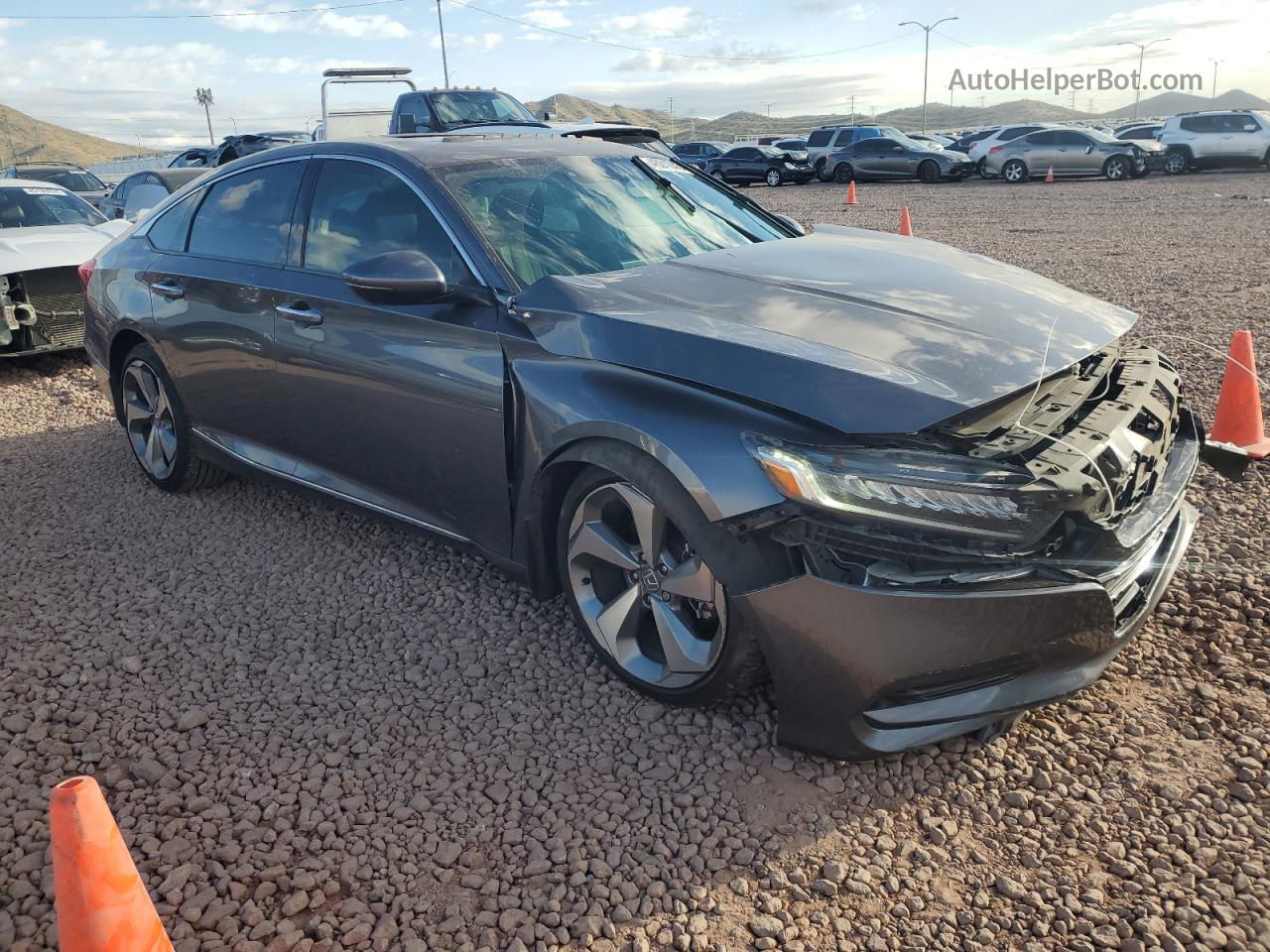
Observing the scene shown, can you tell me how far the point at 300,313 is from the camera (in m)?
3.93

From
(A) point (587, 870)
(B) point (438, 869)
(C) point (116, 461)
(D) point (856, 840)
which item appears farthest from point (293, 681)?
(C) point (116, 461)

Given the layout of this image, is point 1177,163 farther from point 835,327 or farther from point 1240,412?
point 835,327

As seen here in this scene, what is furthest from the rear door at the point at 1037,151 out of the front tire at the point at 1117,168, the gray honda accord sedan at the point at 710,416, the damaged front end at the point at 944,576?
the damaged front end at the point at 944,576

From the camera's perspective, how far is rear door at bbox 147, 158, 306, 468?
4184mm

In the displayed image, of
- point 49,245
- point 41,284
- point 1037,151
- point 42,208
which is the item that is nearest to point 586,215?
point 41,284

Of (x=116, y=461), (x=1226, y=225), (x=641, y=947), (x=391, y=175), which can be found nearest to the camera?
(x=641, y=947)

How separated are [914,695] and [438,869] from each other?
130 centimetres

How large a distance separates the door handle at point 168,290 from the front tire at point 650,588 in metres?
2.58

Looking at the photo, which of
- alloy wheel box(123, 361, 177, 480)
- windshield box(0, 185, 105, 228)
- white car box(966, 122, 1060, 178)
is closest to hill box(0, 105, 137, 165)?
white car box(966, 122, 1060, 178)

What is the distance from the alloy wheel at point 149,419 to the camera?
511cm

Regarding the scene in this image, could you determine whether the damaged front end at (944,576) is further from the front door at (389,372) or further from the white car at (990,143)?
the white car at (990,143)

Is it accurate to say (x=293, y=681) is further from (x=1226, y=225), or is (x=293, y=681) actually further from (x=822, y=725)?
(x=1226, y=225)

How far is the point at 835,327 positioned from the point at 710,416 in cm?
52

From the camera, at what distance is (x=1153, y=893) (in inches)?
91.4
